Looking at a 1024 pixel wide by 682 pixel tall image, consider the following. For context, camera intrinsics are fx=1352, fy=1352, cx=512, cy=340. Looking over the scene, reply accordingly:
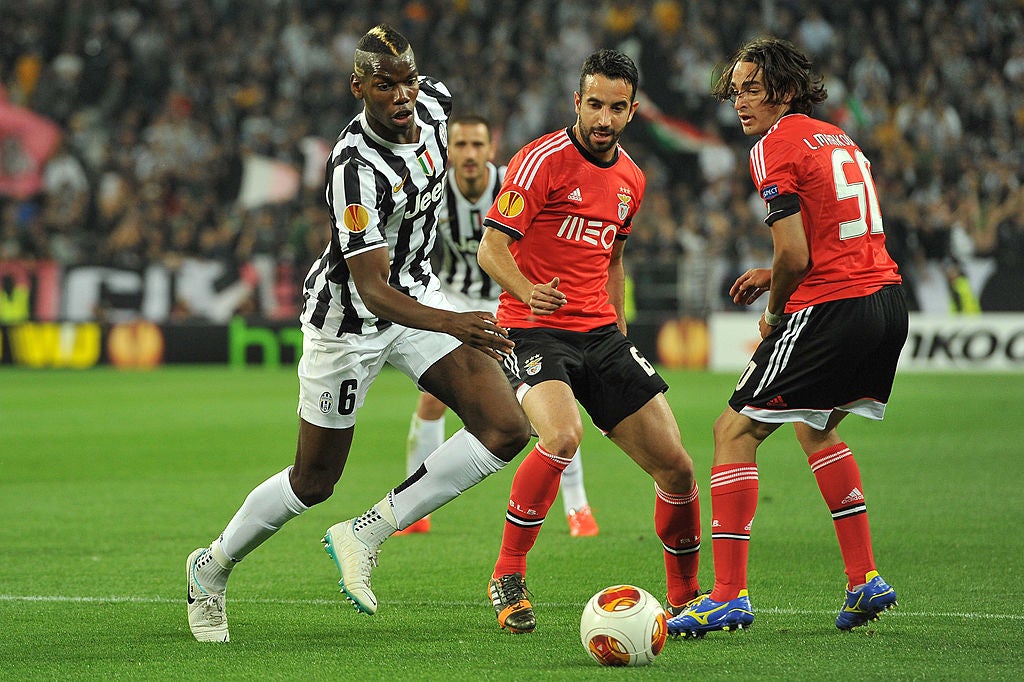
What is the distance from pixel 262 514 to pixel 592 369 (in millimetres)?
1445

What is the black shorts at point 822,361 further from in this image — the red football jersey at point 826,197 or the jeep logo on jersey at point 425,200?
the jeep logo on jersey at point 425,200

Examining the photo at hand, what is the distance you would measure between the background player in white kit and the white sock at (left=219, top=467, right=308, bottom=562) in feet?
8.82

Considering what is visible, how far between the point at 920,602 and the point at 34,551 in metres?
4.46

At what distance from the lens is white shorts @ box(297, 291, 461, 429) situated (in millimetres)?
5152

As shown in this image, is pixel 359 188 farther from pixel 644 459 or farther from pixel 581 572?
pixel 581 572

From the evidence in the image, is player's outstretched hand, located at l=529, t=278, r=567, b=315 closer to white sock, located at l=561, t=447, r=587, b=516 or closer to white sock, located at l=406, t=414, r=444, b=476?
white sock, located at l=561, t=447, r=587, b=516

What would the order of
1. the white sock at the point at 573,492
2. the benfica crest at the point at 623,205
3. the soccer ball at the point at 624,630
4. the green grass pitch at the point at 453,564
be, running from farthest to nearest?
the white sock at the point at 573,492 → the benfica crest at the point at 623,205 → the green grass pitch at the point at 453,564 → the soccer ball at the point at 624,630

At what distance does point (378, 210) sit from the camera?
4.98 meters

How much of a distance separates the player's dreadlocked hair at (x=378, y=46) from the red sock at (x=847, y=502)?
88.1 inches

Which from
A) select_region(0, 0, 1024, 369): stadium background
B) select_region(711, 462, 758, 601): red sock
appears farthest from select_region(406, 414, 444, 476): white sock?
select_region(0, 0, 1024, 369): stadium background

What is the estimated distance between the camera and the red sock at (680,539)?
17.6ft

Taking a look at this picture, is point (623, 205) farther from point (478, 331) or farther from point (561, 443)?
point (478, 331)

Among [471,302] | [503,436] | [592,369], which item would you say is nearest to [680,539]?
[592,369]

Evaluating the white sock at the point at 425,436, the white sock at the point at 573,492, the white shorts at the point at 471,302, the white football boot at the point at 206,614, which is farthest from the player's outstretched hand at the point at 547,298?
the white shorts at the point at 471,302
